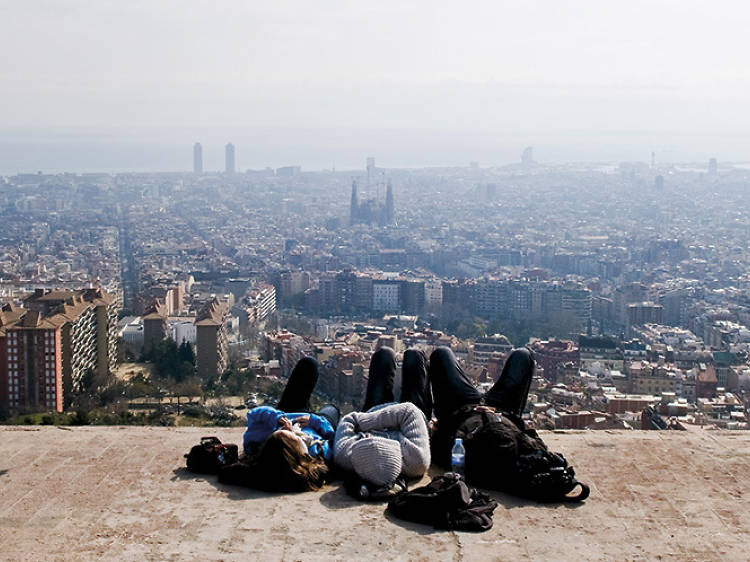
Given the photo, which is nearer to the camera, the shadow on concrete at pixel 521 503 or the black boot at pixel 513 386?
the shadow on concrete at pixel 521 503

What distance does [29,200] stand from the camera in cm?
5794

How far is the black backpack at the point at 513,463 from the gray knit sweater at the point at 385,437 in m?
0.11

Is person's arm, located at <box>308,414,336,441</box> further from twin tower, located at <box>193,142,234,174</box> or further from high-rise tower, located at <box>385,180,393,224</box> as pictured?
twin tower, located at <box>193,142,234,174</box>

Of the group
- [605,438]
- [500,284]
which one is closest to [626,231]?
[500,284]

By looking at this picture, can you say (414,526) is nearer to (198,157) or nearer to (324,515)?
(324,515)

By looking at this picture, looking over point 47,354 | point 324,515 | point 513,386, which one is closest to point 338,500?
point 324,515

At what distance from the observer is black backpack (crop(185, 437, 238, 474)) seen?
237 cm

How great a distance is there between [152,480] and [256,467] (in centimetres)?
25

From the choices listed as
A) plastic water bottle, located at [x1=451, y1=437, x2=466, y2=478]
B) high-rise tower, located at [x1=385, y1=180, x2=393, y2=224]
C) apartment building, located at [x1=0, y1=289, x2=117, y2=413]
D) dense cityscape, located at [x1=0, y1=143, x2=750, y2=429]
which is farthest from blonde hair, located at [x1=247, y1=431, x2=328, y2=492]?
high-rise tower, located at [x1=385, y1=180, x2=393, y2=224]

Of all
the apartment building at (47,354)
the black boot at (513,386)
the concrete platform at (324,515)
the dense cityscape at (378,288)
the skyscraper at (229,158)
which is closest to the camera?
the concrete platform at (324,515)

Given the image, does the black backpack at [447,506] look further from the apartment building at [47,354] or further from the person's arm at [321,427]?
the apartment building at [47,354]

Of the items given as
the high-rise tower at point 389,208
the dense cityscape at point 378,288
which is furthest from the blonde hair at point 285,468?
the high-rise tower at point 389,208

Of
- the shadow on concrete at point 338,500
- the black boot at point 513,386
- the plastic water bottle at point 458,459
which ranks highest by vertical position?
the black boot at point 513,386

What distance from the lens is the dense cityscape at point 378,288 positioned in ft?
39.1
